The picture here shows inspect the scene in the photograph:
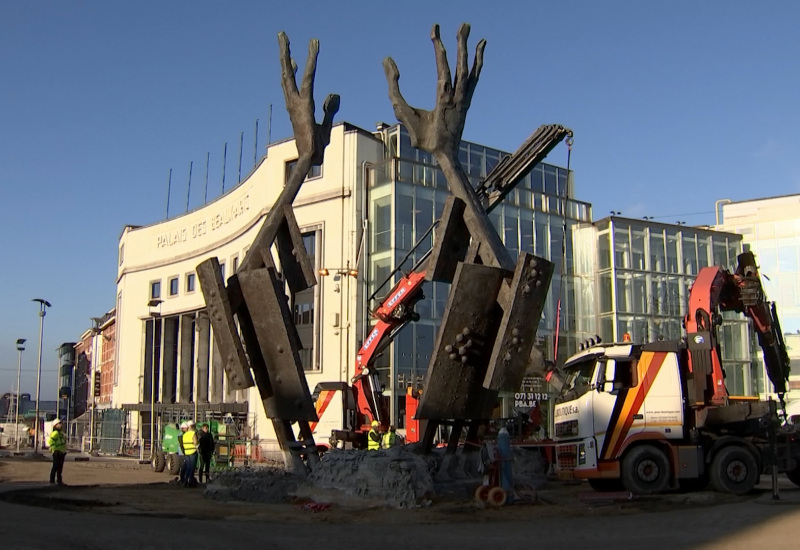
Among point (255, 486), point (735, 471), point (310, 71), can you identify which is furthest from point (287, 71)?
point (735, 471)

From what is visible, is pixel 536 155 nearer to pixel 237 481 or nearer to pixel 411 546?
pixel 237 481

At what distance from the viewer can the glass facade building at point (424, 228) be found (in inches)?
1468

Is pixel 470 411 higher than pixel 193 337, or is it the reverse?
pixel 193 337

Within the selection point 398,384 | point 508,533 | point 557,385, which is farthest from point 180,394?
point 508,533

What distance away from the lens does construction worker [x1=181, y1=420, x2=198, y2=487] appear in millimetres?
20062

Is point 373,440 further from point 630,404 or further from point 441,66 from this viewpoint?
point 441,66

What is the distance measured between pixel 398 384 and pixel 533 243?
429 inches

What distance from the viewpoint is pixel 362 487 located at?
14086mm

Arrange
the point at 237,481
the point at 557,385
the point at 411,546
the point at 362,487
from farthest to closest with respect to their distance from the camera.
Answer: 1. the point at 557,385
2. the point at 237,481
3. the point at 362,487
4. the point at 411,546

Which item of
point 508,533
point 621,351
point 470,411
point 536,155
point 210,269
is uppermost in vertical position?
point 536,155

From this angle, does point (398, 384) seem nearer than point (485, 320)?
No

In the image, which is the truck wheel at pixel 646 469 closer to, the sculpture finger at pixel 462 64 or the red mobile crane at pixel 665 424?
the red mobile crane at pixel 665 424

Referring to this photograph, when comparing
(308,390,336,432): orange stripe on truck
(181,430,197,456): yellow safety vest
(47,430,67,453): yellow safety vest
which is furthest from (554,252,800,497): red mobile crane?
(308,390,336,432): orange stripe on truck

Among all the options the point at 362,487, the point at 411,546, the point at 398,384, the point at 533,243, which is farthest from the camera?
the point at 533,243
